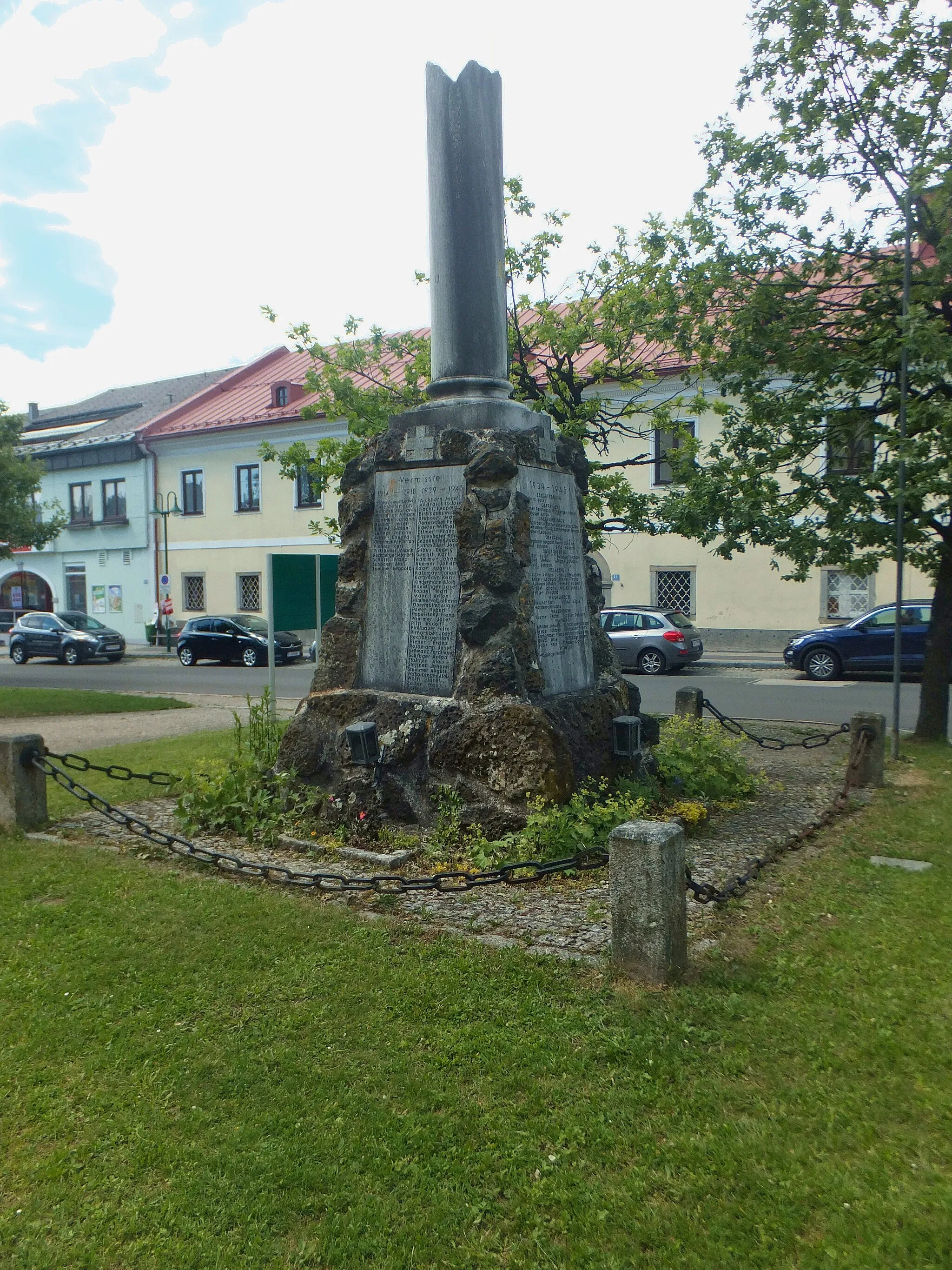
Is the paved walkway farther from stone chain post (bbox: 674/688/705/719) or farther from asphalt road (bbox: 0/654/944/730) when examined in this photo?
stone chain post (bbox: 674/688/705/719)

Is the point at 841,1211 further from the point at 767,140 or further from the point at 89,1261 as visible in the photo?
the point at 767,140

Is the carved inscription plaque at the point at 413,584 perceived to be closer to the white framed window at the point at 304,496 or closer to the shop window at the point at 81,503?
the white framed window at the point at 304,496

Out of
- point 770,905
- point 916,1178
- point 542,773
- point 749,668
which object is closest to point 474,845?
point 542,773

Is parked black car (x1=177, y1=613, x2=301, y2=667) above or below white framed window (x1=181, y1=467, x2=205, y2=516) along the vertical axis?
below

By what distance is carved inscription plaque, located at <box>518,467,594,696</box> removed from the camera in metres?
6.66

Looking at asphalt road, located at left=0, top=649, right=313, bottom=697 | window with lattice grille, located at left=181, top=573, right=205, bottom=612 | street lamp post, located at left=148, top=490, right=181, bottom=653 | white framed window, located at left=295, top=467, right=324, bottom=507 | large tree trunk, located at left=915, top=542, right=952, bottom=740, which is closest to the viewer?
large tree trunk, located at left=915, top=542, right=952, bottom=740

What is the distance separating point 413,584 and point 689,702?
443 cm

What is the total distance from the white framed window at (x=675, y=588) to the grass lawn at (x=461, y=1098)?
22833 mm

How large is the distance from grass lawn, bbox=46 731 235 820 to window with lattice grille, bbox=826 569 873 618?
18237 millimetres

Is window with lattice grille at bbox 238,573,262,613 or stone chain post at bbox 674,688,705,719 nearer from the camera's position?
stone chain post at bbox 674,688,705,719

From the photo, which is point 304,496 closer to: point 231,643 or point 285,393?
point 285,393

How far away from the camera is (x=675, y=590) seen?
2792 centimetres

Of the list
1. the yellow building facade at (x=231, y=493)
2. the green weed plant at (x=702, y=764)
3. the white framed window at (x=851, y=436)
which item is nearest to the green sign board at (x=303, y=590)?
Answer: the green weed plant at (x=702, y=764)

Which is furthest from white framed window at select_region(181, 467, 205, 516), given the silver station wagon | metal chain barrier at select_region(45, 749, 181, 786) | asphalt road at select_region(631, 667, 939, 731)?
metal chain barrier at select_region(45, 749, 181, 786)
